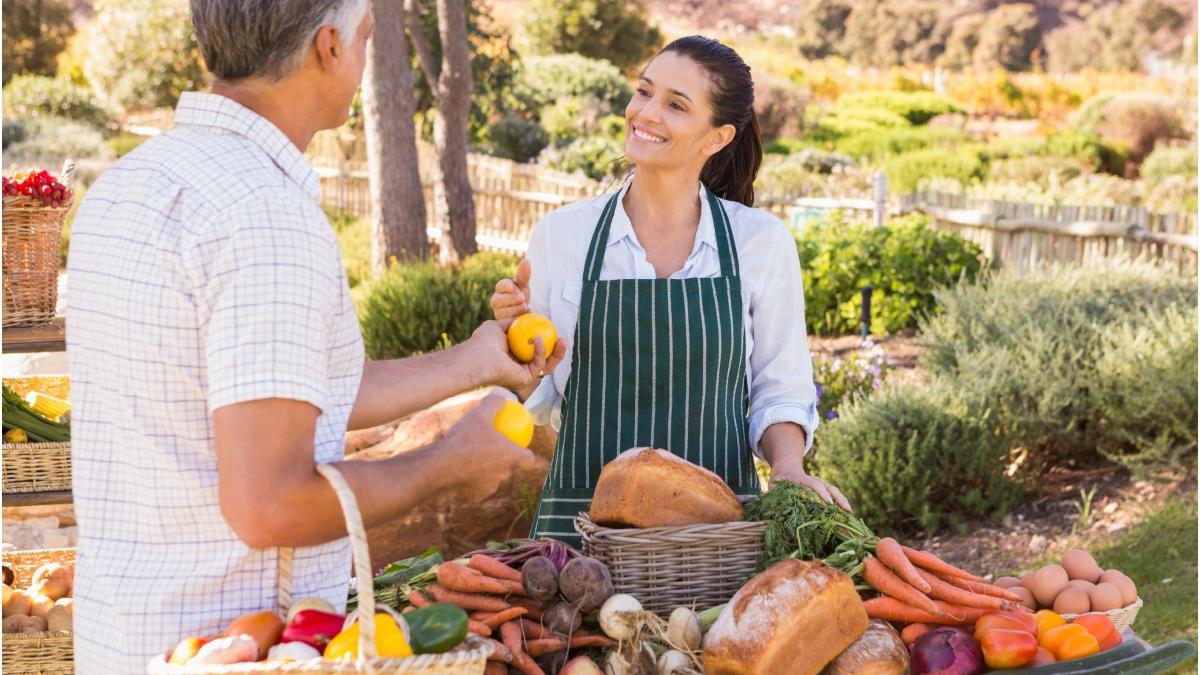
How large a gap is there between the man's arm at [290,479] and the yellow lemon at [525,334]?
529 mm

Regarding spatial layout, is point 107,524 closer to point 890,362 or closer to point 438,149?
point 890,362

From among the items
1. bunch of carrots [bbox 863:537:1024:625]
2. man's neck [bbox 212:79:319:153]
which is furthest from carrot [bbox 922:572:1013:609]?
man's neck [bbox 212:79:319:153]

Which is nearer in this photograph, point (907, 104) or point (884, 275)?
point (884, 275)

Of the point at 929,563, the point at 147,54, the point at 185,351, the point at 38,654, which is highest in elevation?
the point at 147,54

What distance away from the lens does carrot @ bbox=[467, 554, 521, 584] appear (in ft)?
7.96

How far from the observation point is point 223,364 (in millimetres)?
1589

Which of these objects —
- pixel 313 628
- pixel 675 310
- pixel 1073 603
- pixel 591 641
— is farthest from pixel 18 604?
pixel 1073 603

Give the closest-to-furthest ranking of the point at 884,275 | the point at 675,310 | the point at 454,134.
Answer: the point at 675,310 < the point at 884,275 < the point at 454,134

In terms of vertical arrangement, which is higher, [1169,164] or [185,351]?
[185,351]

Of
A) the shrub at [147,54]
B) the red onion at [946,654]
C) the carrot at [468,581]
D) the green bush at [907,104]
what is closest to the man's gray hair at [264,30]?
the carrot at [468,581]

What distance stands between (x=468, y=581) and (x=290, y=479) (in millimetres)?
846

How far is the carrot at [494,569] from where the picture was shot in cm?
243

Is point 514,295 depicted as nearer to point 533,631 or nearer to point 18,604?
point 533,631

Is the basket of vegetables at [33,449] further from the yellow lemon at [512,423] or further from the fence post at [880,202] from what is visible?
the fence post at [880,202]
